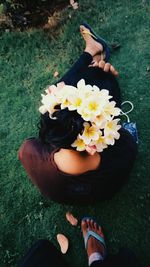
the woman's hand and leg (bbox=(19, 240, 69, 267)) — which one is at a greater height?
the woman's hand

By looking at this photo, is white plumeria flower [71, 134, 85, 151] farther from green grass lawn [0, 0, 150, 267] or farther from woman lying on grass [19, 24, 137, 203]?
→ green grass lawn [0, 0, 150, 267]

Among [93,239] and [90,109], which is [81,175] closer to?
[90,109]

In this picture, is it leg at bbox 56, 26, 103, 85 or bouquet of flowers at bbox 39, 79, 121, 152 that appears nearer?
bouquet of flowers at bbox 39, 79, 121, 152

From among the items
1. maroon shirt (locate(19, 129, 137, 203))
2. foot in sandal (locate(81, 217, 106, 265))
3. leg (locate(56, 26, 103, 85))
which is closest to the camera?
→ maroon shirt (locate(19, 129, 137, 203))

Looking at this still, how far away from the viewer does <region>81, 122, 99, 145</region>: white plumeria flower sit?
2.50 meters

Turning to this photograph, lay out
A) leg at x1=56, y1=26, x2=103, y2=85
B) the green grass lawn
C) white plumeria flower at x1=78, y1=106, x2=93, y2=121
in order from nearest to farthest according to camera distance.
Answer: white plumeria flower at x1=78, y1=106, x2=93, y2=121 → the green grass lawn → leg at x1=56, y1=26, x2=103, y2=85

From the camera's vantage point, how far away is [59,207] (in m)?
3.81

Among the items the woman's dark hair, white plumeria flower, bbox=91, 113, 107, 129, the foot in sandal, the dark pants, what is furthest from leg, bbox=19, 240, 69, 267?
white plumeria flower, bbox=91, 113, 107, 129

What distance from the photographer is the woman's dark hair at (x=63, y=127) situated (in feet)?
8.41

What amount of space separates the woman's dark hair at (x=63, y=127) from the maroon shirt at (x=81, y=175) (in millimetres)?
353

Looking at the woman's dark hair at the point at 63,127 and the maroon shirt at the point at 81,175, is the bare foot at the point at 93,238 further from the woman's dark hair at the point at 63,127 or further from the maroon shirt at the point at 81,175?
the woman's dark hair at the point at 63,127

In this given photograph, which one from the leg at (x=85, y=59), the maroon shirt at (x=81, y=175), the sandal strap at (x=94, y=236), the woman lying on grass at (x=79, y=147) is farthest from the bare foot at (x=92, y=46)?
the sandal strap at (x=94, y=236)

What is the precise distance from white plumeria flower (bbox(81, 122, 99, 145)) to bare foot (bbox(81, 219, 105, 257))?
4.35 feet

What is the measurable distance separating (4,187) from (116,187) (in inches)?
53.1
